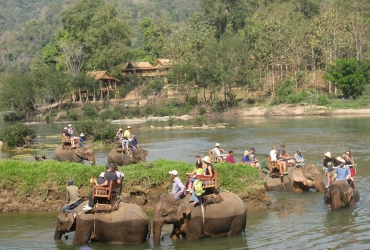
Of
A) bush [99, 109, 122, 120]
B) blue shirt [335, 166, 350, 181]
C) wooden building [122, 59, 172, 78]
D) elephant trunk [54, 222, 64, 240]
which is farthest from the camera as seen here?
wooden building [122, 59, 172, 78]

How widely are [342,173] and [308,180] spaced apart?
11.7 feet

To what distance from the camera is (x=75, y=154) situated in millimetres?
31594

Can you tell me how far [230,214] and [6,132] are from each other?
104 ft

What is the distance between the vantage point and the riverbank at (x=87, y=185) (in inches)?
867

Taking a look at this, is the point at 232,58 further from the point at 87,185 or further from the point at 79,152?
the point at 87,185

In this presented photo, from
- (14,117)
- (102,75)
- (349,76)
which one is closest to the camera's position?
(349,76)

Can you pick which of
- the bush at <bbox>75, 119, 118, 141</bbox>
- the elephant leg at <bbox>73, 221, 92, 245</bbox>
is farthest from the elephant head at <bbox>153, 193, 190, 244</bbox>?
the bush at <bbox>75, 119, 118, 141</bbox>

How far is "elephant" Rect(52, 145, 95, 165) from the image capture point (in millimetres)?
31516

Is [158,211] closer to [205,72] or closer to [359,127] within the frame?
[359,127]

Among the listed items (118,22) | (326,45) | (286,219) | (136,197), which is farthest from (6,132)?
(118,22)

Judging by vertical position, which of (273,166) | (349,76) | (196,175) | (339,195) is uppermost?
(349,76)

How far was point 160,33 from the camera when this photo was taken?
385 ft

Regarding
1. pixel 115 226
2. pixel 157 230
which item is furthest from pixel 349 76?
pixel 115 226

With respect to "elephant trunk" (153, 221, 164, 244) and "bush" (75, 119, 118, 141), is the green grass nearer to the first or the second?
"elephant trunk" (153, 221, 164, 244)
